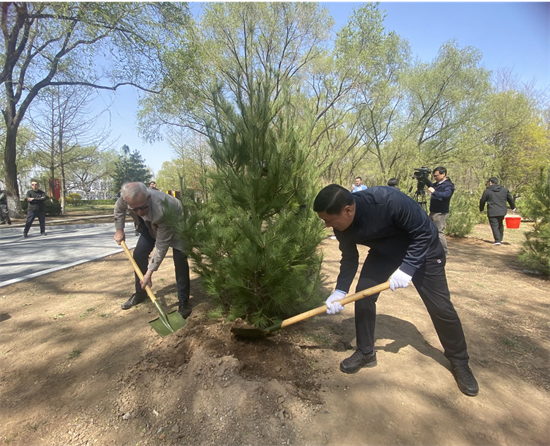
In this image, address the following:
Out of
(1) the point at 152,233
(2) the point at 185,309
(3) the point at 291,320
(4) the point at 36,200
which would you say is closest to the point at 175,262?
(1) the point at 152,233

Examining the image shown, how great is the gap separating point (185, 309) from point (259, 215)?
1.77 meters

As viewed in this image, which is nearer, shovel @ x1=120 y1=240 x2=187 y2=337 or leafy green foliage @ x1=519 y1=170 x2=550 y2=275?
shovel @ x1=120 y1=240 x2=187 y2=337

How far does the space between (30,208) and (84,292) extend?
689cm

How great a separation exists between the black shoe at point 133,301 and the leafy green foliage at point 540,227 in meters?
6.73

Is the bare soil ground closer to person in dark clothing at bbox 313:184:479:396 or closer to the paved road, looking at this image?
person in dark clothing at bbox 313:184:479:396

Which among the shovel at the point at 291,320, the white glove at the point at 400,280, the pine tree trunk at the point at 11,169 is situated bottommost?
the shovel at the point at 291,320

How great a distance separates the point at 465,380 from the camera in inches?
92.7

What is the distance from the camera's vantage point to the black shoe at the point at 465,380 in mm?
2283

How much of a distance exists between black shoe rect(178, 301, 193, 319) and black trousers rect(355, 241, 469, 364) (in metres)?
2.06

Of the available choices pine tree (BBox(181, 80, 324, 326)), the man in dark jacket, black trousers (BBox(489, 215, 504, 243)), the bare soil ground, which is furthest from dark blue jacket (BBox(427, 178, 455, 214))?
pine tree (BBox(181, 80, 324, 326))

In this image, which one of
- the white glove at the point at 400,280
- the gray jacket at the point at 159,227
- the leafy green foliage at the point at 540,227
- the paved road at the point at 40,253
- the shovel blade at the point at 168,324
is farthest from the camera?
the paved road at the point at 40,253

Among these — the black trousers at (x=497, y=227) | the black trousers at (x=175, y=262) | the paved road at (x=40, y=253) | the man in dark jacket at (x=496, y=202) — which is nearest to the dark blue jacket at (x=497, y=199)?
the man in dark jacket at (x=496, y=202)

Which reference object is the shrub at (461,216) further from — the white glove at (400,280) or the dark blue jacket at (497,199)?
the white glove at (400,280)

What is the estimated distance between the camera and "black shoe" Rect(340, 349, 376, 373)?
2.54 m
